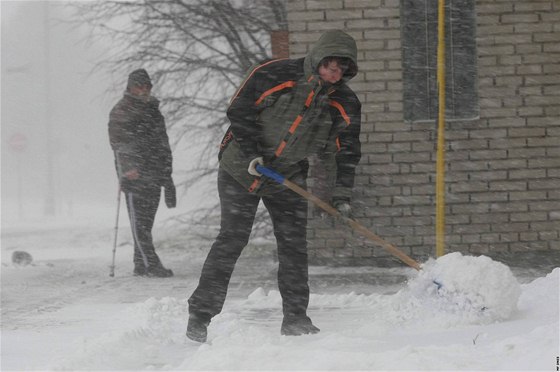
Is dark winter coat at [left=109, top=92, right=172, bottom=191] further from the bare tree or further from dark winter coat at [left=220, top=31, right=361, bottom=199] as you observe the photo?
dark winter coat at [left=220, top=31, right=361, bottom=199]

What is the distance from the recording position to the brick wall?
930cm

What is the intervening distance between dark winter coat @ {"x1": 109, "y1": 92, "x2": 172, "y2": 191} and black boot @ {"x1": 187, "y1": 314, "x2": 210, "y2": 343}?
4.54m

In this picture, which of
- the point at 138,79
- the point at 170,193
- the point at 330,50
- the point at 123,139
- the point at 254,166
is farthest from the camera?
the point at 170,193

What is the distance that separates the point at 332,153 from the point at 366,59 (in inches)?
142

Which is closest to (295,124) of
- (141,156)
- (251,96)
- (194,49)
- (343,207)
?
(251,96)

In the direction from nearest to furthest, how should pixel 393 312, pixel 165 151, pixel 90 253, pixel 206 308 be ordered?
pixel 206 308
pixel 393 312
pixel 165 151
pixel 90 253

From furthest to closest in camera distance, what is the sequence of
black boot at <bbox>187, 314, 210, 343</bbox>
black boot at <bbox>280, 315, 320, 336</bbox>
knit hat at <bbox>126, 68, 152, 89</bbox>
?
knit hat at <bbox>126, 68, 152, 89</bbox> → black boot at <bbox>280, 315, 320, 336</bbox> → black boot at <bbox>187, 314, 210, 343</bbox>

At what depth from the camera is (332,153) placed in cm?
598

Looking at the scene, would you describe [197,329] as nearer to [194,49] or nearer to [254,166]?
[254,166]

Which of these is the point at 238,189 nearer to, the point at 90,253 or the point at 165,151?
the point at 165,151

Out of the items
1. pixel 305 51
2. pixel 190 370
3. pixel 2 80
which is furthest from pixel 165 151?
pixel 2 80

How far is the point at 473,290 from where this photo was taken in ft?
18.7

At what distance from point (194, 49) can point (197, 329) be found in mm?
7184

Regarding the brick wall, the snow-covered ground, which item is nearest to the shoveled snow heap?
the snow-covered ground
